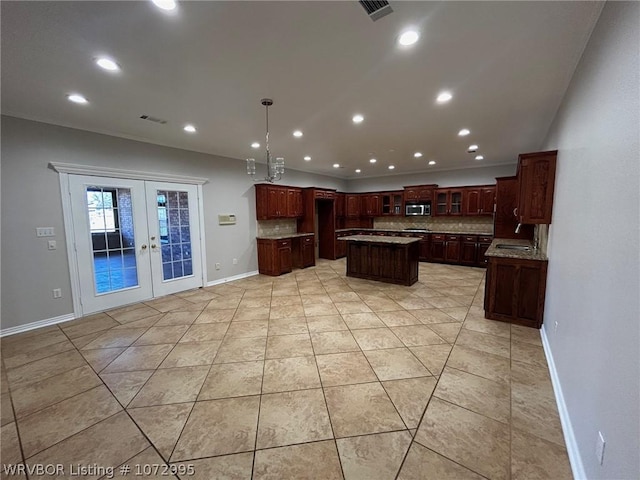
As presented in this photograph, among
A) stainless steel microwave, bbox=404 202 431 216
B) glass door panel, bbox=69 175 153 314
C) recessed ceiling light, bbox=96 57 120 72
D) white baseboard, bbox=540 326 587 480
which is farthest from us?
stainless steel microwave, bbox=404 202 431 216

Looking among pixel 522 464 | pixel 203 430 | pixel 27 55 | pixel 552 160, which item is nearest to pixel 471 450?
pixel 522 464

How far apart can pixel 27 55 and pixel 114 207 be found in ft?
8.06

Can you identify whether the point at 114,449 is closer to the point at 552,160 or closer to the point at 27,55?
the point at 27,55

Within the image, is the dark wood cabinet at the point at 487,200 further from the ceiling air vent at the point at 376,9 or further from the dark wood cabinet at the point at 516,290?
the ceiling air vent at the point at 376,9

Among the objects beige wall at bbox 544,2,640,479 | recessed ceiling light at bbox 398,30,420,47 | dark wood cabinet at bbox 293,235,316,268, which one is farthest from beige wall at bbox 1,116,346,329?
beige wall at bbox 544,2,640,479

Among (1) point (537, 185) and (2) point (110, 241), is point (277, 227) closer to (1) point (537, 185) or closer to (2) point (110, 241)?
(2) point (110, 241)

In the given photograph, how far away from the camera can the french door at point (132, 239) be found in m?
3.82

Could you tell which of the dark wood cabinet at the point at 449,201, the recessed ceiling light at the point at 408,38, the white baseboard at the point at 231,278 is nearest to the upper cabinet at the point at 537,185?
the recessed ceiling light at the point at 408,38

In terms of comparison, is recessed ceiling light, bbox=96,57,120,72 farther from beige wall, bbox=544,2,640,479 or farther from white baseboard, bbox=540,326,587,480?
white baseboard, bbox=540,326,587,480

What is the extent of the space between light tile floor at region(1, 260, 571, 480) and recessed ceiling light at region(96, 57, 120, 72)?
2.79 m

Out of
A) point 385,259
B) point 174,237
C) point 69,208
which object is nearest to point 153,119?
point 69,208

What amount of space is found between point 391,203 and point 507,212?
334 cm

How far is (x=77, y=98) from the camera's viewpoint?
2.82 metres

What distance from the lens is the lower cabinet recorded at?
6.08 metres
